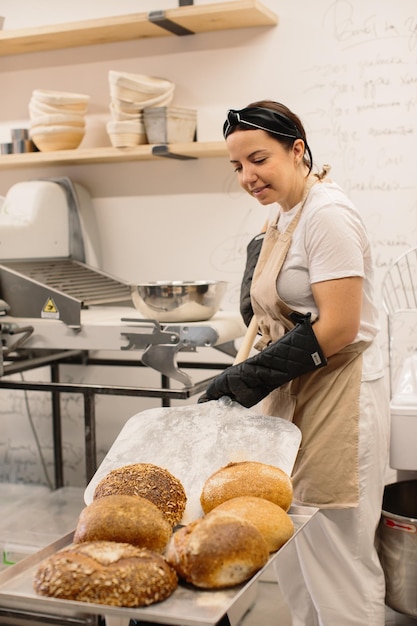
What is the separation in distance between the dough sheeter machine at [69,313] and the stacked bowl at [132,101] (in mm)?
400

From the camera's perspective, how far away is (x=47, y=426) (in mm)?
3828

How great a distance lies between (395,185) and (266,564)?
2.25m

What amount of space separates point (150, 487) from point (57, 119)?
236 centimetres

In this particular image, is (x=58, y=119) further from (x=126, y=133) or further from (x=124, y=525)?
(x=124, y=525)

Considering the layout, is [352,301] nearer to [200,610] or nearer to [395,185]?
[200,610]

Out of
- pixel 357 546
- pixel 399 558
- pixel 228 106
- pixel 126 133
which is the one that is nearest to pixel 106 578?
pixel 357 546

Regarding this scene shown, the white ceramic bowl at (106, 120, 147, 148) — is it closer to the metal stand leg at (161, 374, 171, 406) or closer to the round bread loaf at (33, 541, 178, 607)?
the metal stand leg at (161, 374, 171, 406)

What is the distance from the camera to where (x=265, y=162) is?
172 centimetres

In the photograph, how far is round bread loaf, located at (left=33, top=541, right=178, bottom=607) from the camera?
99 centimetres

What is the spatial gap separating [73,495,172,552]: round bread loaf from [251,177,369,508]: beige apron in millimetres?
751

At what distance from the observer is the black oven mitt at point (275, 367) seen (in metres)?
1.69

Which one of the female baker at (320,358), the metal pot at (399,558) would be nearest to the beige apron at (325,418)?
the female baker at (320,358)

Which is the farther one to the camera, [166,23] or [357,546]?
[166,23]

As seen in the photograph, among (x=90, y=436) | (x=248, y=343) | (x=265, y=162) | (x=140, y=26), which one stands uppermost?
(x=140, y=26)
